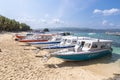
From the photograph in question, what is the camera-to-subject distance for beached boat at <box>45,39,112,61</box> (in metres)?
17.2

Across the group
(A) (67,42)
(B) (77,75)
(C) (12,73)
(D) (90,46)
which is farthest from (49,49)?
(C) (12,73)

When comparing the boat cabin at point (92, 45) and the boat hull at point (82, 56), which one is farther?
the boat cabin at point (92, 45)

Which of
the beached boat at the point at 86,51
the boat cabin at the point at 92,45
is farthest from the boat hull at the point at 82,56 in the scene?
the boat cabin at the point at 92,45

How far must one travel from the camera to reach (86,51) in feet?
62.9

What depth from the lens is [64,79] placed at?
12203mm

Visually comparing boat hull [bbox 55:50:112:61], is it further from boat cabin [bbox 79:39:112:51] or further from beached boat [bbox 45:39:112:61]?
boat cabin [bbox 79:39:112:51]

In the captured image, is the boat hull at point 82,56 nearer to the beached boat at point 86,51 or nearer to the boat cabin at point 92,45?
the beached boat at point 86,51

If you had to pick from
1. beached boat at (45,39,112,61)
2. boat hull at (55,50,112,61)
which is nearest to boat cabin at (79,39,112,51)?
beached boat at (45,39,112,61)

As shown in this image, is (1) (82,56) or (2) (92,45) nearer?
(1) (82,56)

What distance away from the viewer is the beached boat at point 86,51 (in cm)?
Result: 1716

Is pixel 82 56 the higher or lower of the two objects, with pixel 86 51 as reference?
lower

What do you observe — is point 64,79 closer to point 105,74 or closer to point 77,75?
point 77,75

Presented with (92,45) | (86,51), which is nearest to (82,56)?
(86,51)

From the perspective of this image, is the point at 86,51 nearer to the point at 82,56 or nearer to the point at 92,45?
the point at 82,56
